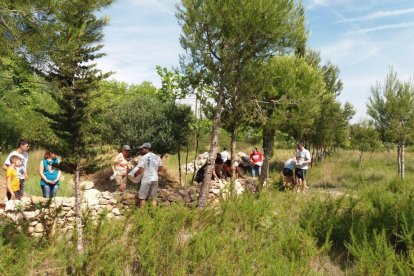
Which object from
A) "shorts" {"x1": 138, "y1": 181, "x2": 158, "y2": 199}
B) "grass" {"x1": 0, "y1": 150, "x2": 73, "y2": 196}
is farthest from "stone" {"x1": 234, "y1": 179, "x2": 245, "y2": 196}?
"grass" {"x1": 0, "y1": 150, "x2": 73, "y2": 196}

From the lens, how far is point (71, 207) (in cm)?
762

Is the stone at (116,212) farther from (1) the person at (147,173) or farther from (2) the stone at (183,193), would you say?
(2) the stone at (183,193)

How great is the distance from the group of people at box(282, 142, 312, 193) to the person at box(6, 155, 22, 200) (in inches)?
286

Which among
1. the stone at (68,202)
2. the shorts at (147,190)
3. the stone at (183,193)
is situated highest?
the shorts at (147,190)

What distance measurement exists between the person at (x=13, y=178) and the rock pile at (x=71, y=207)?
0.80 ft

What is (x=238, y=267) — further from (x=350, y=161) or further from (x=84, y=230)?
(x=350, y=161)

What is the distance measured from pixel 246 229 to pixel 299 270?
1773 millimetres

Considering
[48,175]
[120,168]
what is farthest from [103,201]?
[120,168]

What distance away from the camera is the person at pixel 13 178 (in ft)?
23.9

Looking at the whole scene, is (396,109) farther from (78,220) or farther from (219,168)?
(78,220)

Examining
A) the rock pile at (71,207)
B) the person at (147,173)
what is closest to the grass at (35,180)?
the rock pile at (71,207)

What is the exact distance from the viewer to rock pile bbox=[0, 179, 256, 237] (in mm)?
5473

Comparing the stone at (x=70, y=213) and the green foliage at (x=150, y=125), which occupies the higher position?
the green foliage at (x=150, y=125)

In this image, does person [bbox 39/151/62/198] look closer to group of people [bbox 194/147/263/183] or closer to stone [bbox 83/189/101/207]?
stone [bbox 83/189/101/207]
